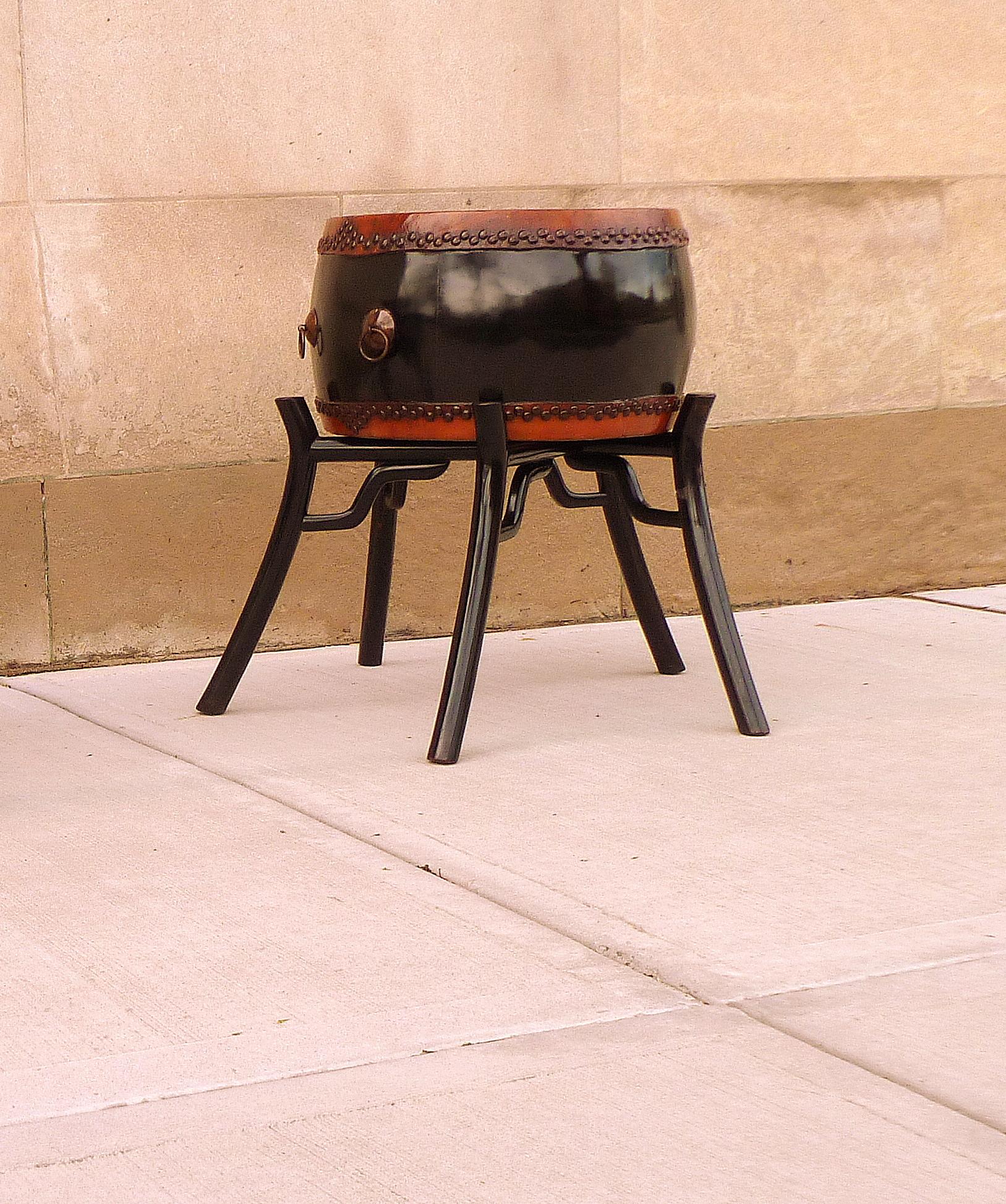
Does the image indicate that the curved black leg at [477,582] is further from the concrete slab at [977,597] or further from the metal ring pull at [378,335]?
the concrete slab at [977,597]

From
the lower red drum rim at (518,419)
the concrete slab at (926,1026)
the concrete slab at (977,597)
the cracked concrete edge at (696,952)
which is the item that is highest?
the lower red drum rim at (518,419)

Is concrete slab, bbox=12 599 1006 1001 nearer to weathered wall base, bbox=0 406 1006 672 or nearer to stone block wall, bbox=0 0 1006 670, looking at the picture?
weathered wall base, bbox=0 406 1006 672

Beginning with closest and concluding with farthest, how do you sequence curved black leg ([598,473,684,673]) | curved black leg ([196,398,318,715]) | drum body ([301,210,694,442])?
1. drum body ([301,210,694,442])
2. curved black leg ([196,398,318,715])
3. curved black leg ([598,473,684,673])

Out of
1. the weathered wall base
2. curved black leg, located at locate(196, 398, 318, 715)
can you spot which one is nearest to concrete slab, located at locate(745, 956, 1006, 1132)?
curved black leg, located at locate(196, 398, 318, 715)

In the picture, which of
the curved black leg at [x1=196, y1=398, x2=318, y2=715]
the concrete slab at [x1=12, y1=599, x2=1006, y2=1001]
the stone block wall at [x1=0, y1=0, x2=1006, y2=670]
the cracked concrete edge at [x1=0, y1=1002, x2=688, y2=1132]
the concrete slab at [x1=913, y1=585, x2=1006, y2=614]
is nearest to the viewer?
the cracked concrete edge at [x1=0, y1=1002, x2=688, y2=1132]

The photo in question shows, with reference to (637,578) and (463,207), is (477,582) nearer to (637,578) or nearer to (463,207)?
(637,578)

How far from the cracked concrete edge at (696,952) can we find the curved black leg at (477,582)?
515 millimetres

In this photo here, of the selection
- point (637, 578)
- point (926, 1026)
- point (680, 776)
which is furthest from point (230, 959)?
point (637, 578)

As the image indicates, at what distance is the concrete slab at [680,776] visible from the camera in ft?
7.63

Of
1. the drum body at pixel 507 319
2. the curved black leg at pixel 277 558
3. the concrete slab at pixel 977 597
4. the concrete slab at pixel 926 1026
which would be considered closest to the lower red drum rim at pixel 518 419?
the drum body at pixel 507 319

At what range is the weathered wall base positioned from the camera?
4.02 metres

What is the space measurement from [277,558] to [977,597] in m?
2.15

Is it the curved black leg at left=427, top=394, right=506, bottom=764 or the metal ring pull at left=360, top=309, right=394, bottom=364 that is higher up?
the metal ring pull at left=360, top=309, right=394, bottom=364

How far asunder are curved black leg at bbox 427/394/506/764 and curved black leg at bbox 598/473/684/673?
47cm
